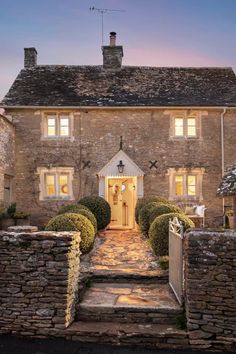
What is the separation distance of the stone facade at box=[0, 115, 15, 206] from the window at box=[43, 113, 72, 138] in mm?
1687

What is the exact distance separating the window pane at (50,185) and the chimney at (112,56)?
23.8ft

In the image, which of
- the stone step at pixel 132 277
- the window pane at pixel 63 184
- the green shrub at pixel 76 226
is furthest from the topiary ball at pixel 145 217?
the window pane at pixel 63 184

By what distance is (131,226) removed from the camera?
18.5m

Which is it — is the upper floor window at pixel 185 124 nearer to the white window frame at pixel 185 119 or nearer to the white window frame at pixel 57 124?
the white window frame at pixel 185 119

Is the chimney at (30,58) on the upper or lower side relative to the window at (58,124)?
upper

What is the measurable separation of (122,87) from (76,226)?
11.1 m

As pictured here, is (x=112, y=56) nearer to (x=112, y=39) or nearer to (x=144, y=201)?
(x=112, y=39)

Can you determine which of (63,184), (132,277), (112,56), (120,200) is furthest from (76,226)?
(112,56)

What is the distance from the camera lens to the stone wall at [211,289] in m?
6.79

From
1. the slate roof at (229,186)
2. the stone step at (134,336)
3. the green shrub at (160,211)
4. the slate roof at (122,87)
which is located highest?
the slate roof at (122,87)

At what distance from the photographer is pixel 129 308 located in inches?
291

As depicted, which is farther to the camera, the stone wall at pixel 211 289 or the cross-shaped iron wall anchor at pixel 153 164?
the cross-shaped iron wall anchor at pixel 153 164

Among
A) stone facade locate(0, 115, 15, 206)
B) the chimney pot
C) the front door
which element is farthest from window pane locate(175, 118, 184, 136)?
stone facade locate(0, 115, 15, 206)

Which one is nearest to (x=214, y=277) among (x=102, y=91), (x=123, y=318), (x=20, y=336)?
(x=123, y=318)
